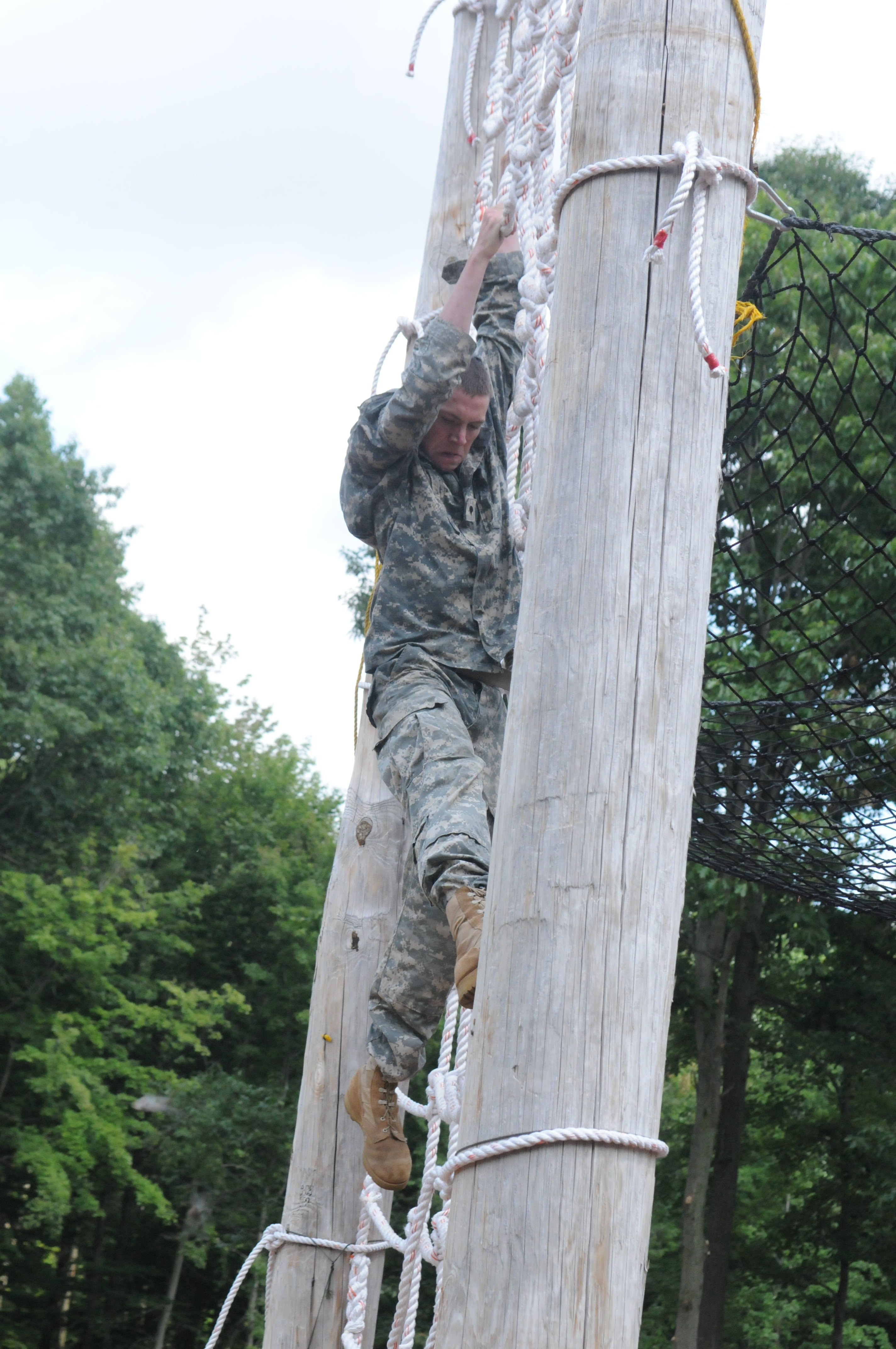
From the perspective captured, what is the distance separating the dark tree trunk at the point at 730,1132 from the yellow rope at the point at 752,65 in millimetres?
9082

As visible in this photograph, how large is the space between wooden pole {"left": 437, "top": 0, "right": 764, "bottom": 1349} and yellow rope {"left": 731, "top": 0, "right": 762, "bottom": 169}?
0.05 ft

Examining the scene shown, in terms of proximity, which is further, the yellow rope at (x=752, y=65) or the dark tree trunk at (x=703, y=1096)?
the dark tree trunk at (x=703, y=1096)

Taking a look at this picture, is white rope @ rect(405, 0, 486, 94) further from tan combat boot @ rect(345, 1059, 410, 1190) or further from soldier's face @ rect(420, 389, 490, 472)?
tan combat boot @ rect(345, 1059, 410, 1190)

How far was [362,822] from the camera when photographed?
270 cm

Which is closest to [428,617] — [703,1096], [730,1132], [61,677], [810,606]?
[810,606]

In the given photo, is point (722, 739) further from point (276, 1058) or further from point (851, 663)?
point (276, 1058)

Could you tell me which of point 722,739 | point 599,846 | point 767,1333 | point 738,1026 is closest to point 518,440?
point 599,846

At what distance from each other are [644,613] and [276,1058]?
14.5 meters

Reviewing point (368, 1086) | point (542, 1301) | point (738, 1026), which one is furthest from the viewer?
point (738, 1026)

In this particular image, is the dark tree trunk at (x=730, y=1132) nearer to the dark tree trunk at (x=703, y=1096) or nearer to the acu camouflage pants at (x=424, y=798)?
the dark tree trunk at (x=703, y=1096)

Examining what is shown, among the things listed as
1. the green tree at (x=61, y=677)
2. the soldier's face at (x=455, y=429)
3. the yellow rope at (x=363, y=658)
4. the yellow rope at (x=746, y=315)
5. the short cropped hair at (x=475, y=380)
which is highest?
the green tree at (x=61, y=677)

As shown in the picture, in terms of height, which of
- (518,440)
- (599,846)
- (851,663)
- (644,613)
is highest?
(851,663)

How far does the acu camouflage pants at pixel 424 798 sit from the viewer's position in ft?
6.35

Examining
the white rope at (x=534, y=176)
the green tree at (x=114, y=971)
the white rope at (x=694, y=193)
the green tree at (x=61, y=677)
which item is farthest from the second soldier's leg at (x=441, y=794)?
the green tree at (x=61, y=677)
